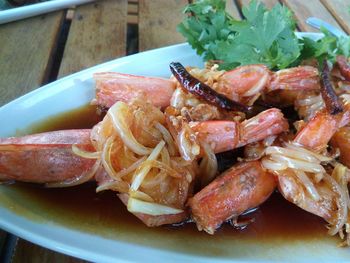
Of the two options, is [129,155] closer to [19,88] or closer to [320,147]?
[320,147]

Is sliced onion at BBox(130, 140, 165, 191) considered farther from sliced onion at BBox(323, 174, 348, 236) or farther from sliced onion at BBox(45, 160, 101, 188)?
sliced onion at BBox(323, 174, 348, 236)

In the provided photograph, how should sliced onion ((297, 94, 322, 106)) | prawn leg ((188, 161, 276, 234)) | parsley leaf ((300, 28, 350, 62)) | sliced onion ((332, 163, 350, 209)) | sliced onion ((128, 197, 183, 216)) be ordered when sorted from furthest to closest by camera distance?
parsley leaf ((300, 28, 350, 62)) < sliced onion ((297, 94, 322, 106)) < sliced onion ((332, 163, 350, 209)) < prawn leg ((188, 161, 276, 234)) < sliced onion ((128, 197, 183, 216))

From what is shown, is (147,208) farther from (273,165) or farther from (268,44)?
(268,44)

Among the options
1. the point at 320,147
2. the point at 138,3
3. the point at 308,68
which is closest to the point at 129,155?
the point at 320,147

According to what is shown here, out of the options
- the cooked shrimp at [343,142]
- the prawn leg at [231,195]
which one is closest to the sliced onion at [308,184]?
the prawn leg at [231,195]

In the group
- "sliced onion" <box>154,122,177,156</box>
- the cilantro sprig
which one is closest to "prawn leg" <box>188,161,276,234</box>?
"sliced onion" <box>154,122,177,156</box>

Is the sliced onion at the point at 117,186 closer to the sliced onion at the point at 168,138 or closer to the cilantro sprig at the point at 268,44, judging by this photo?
the sliced onion at the point at 168,138
